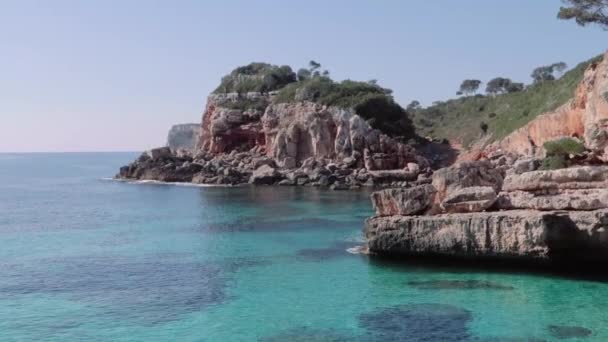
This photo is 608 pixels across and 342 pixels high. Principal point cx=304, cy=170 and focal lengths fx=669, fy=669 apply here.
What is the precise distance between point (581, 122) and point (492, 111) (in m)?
53.7

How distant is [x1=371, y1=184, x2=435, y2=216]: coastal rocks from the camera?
28.2 m

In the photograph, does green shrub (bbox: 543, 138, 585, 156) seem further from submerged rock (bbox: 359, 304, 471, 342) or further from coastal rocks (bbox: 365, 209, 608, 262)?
submerged rock (bbox: 359, 304, 471, 342)

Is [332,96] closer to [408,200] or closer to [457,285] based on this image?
[408,200]

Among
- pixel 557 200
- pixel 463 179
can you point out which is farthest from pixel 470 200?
pixel 557 200

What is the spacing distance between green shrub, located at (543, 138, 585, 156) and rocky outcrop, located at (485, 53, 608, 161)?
48 cm

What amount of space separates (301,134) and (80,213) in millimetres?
34963

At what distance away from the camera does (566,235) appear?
2431cm

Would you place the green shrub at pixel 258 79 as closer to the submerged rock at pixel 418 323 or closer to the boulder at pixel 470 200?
the boulder at pixel 470 200

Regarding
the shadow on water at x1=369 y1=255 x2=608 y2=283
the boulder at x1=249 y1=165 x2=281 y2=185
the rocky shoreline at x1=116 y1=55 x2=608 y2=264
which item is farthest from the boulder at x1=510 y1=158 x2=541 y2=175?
the boulder at x1=249 y1=165 x2=281 y2=185

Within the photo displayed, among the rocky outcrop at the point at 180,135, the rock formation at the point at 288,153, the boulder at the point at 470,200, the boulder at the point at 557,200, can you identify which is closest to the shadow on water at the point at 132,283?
the boulder at the point at 470,200

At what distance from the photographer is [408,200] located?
28328 millimetres

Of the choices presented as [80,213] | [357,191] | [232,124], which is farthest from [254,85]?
[80,213]

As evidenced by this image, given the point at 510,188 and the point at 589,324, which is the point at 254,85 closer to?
the point at 510,188

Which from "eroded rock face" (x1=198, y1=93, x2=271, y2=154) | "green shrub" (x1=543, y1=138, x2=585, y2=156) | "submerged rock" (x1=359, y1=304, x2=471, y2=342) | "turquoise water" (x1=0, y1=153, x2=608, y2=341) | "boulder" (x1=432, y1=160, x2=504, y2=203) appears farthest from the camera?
"eroded rock face" (x1=198, y1=93, x2=271, y2=154)
